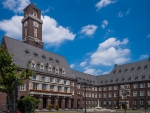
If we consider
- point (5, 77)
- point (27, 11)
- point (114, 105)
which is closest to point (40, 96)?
point (5, 77)

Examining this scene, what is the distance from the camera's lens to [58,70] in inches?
2424

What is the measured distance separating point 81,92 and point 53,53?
23.1m

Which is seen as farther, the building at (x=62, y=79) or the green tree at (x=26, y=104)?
the building at (x=62, y=79)

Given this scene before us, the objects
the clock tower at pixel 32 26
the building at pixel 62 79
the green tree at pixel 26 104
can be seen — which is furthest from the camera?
the clock tower at pixel 32 26

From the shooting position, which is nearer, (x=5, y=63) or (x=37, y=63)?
(x=5, y=63)

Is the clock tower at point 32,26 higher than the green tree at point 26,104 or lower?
higher

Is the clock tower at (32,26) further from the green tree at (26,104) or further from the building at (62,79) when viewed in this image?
the green tree at (26,104)

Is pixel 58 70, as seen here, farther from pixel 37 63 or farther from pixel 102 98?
pixel 102 98

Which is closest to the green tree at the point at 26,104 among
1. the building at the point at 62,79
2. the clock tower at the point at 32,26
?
the building at the point at 62,79

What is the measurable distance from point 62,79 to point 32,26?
73.4ft

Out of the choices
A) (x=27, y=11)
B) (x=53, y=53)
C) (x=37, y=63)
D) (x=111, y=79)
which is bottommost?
(x=111, y=79)

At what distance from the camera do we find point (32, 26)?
66.6 metres

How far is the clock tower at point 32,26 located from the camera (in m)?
65.4

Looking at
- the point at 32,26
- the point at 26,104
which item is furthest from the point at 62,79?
the point at 26,104
